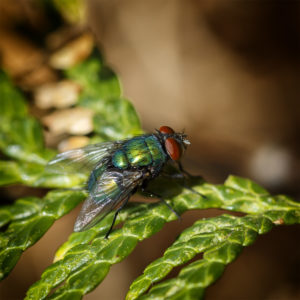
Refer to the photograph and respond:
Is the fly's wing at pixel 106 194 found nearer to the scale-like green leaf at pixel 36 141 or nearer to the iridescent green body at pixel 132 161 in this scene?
the iridescent green body at pixel 132 161

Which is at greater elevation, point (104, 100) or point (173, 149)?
Answer: point (104, 100)

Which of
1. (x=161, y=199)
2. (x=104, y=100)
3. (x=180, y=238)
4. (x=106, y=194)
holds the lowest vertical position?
(x=180, y=238)

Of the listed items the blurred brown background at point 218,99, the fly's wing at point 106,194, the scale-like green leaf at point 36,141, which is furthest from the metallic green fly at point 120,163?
the blurred brown background at point 218,99

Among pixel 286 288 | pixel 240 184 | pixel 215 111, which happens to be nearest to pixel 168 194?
pixel 240 184

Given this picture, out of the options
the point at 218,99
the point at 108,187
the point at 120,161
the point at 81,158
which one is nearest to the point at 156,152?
the point at 120,161

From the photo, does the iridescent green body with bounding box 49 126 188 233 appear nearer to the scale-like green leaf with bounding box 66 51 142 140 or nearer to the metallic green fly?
the metallic green fly

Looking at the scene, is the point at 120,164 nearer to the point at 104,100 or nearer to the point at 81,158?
the point at 81,158

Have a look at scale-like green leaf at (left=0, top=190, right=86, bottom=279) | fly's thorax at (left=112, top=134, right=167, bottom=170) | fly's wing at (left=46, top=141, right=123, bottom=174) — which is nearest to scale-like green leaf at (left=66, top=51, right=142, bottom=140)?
fly's wing at (left=46, top=141, right=123, bottom=174)
